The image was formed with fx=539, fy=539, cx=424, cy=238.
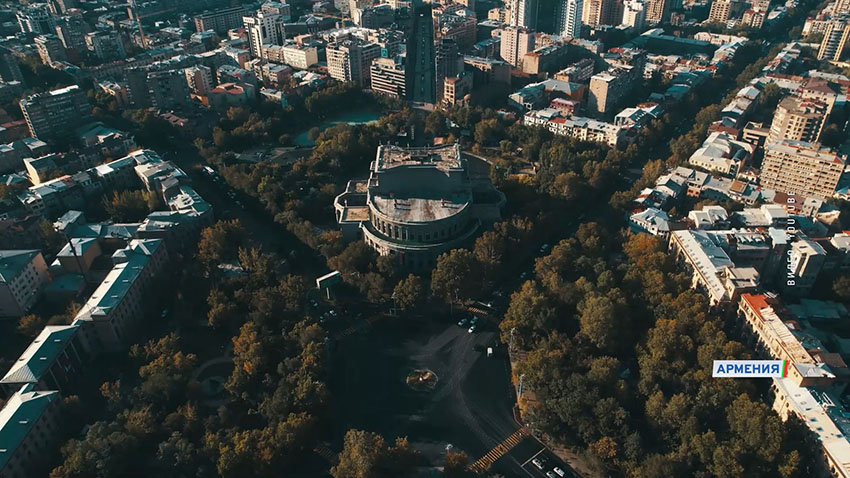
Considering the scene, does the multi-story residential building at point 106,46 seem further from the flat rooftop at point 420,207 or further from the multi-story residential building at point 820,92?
the multi-story residential building at point 820,92

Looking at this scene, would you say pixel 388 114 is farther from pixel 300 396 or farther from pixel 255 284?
pixel 300 396

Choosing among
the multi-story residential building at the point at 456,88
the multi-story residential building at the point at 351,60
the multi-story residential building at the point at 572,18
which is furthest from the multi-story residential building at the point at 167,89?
the multi-story residential building at the point at 572,18

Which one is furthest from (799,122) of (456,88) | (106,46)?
(106,46)

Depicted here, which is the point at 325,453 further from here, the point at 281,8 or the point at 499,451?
the point at 281,8

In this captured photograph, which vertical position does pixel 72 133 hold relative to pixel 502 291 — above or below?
above

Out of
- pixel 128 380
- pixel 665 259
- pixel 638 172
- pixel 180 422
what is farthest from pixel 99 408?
pixel 638 172

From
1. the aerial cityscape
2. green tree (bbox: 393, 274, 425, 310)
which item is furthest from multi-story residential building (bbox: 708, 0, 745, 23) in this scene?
green tree (bbox: 393, 274, 425, 310)

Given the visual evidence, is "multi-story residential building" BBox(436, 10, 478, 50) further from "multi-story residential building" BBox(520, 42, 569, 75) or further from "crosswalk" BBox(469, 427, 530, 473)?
"crosswalk" BBox(469, 427, 530, 473)
